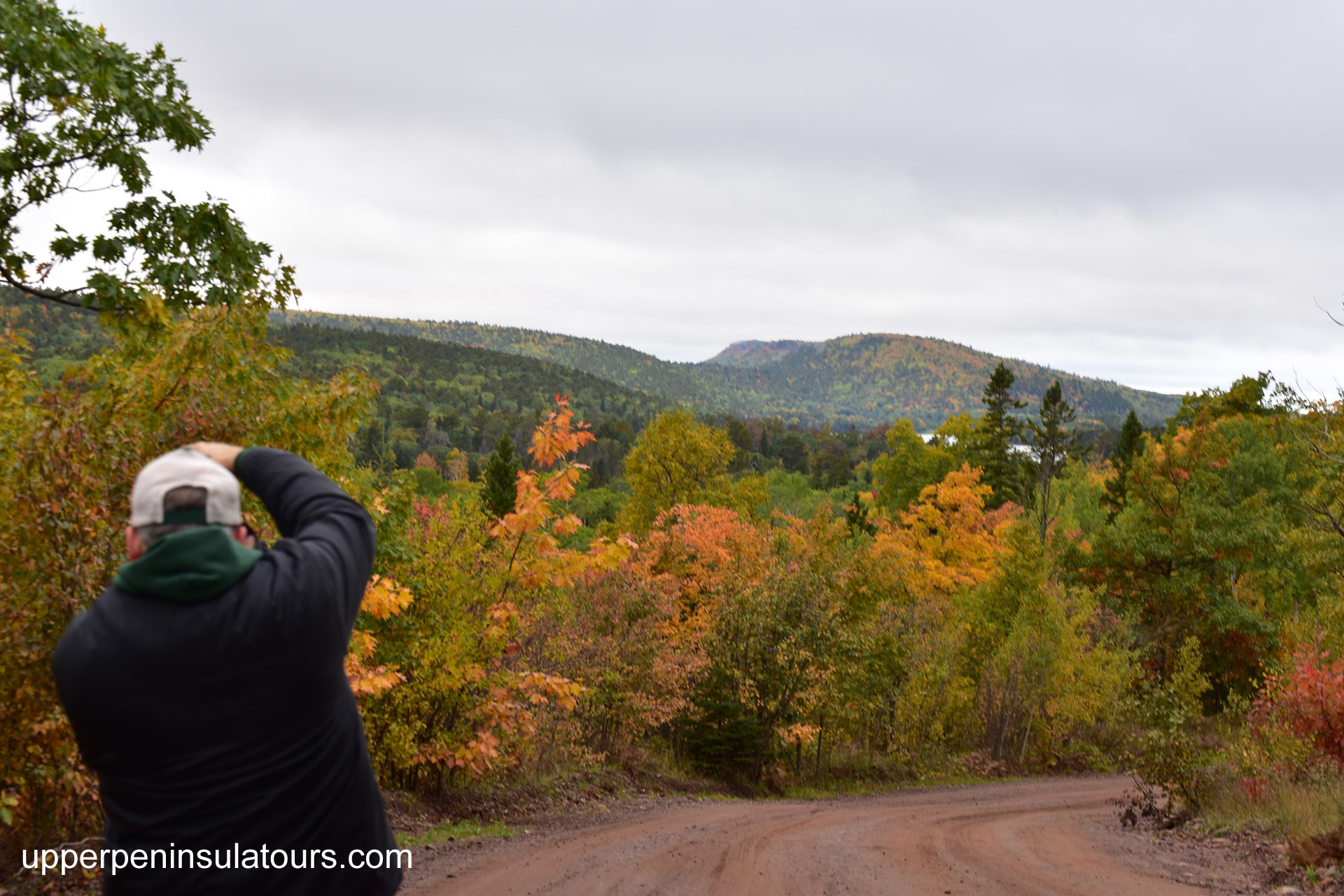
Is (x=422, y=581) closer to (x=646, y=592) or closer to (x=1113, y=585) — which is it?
(x=646, y=592)

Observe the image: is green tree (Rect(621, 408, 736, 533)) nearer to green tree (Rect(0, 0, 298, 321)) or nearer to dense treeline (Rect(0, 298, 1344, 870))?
dense treeline (Rect(0, 298, 1344, 870))

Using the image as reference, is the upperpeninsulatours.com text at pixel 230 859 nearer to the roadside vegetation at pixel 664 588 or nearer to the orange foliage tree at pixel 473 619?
the roadside vegetation at pixel 664 588

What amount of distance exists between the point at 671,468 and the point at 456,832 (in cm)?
3002

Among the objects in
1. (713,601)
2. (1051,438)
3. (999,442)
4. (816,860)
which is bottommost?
(816,860)

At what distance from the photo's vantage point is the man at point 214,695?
205 centimetres

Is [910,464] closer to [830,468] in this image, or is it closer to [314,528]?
[314,528]

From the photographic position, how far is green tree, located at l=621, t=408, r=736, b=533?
40.3 m

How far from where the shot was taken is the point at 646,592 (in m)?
19.3

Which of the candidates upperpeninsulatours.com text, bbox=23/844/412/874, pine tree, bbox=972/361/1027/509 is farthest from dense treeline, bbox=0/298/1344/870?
pine tree, bbox=972/361/1027/509

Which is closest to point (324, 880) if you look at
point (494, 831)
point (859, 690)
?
point (494, 831)

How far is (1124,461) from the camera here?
5853 centimetres

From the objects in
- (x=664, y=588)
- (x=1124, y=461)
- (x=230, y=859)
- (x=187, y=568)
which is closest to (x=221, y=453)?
(x=187, y=568)

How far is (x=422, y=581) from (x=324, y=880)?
8466 millimetres

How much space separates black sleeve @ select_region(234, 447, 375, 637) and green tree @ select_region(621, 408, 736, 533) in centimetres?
3749
